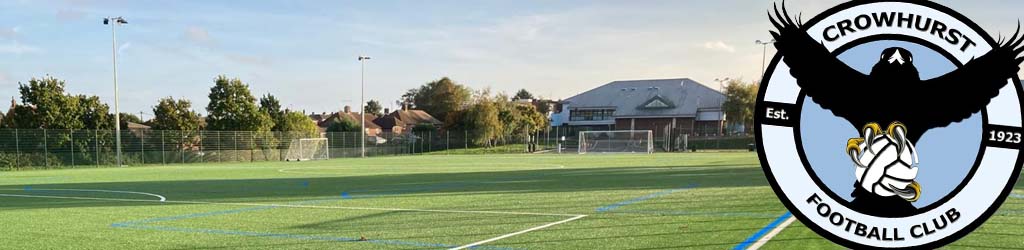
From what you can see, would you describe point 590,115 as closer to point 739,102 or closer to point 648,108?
point 648,108

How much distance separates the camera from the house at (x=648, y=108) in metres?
78.8

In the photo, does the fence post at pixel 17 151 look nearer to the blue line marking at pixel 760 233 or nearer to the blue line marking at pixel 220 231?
the blue line marking at pixel 220 231

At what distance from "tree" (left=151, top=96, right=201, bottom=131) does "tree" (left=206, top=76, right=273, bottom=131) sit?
1764 millimetres

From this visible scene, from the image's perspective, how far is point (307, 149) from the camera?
4416 centimetres

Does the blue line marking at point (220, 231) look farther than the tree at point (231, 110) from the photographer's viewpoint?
No

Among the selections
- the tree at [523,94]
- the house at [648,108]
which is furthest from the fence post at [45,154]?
the tree at [523,94]

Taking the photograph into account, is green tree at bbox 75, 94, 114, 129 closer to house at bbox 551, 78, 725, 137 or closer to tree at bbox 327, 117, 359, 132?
tree at bbox 327, 117, 359, 132

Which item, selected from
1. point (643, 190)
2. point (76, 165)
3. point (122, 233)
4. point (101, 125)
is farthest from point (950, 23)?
point (101, 125)

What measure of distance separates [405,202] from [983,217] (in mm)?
9610

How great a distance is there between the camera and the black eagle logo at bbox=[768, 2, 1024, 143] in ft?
6.94

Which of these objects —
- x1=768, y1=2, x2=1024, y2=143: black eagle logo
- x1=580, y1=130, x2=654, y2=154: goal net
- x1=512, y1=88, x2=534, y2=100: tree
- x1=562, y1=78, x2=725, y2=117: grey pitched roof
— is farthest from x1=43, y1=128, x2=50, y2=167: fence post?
x1=512, y1=88, x2=534, y2=100: tree

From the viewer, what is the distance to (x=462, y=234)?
23.2ft

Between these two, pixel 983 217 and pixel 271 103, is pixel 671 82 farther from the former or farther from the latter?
pixel 983 217

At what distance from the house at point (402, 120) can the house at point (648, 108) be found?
18.3 m
